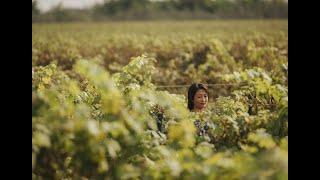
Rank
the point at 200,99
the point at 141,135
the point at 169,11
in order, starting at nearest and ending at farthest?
the point at 141,135 → the point at 200,99 → the point at 169,11

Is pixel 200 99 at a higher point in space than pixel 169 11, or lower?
lower

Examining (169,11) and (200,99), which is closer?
(200,99)

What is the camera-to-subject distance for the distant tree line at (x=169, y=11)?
35225 millimetres

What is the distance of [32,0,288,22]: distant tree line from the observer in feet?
116

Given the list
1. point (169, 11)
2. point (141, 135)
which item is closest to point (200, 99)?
point (141, 135)

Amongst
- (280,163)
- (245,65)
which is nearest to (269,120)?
(280,163)

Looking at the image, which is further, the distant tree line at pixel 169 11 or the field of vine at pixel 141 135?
the distant tree line at pixel 169 11

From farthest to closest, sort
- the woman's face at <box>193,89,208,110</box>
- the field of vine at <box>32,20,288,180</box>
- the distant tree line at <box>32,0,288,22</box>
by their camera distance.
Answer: the distant tree line at <box>32,0,288,22</box> < the woman's face at <box>193,89,208,110</box> < the field of vine at <box>32,20,288,180</box>

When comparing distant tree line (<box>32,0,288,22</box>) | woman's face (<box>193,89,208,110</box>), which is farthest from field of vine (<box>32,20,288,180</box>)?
distant tree line (<box>32,0,288,22</box>)

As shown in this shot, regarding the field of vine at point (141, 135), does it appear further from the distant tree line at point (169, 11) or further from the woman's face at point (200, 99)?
the distant tree line at point (169, 11)

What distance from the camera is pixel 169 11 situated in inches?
2078

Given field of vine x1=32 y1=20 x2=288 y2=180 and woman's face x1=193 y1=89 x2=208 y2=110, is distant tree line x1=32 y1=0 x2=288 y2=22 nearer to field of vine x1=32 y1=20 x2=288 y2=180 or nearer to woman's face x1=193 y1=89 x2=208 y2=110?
woman's face x1=193 y1=89 x2=208 y2=110

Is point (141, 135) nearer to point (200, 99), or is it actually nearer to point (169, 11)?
point (200, 99)

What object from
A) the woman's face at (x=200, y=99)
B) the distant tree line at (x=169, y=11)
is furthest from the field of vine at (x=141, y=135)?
the distant tree line at (x=169, y=11)
